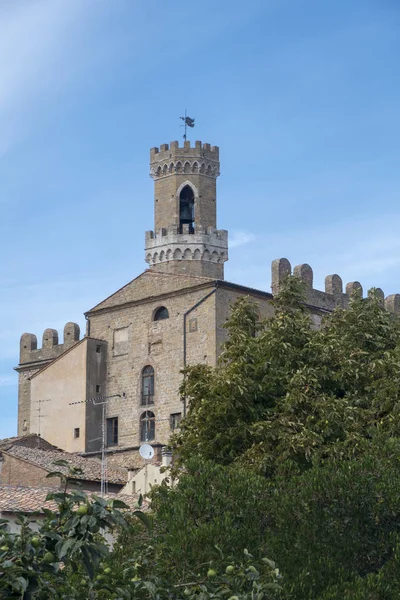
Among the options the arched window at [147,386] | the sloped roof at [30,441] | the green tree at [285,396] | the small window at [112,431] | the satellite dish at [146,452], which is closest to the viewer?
the green tree at [285,396]

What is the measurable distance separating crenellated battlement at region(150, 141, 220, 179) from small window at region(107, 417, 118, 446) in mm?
17789

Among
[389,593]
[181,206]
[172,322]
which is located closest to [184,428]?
[389,593]

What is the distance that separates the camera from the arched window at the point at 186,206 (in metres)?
63.6

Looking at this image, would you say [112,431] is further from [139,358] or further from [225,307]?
[225,307]

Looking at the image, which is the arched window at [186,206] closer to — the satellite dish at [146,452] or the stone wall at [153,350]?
the stone wall at [153,350]

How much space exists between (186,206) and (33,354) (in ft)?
37.9

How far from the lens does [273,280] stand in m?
49.5

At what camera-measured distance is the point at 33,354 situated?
58969mm

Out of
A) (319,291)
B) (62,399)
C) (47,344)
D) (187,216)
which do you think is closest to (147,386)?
(62,399)

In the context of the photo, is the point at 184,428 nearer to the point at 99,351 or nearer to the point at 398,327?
the point at 398,327

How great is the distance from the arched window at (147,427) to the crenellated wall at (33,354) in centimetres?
913

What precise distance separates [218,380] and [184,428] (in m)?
1.52

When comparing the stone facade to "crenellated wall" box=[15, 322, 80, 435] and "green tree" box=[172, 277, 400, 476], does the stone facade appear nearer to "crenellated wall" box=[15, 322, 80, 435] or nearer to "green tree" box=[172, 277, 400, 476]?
"crenellated wall" box=[15, 322, 80, 435]

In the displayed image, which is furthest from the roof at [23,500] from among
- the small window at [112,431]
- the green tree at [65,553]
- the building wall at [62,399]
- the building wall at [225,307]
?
the building wall at [62,399]
